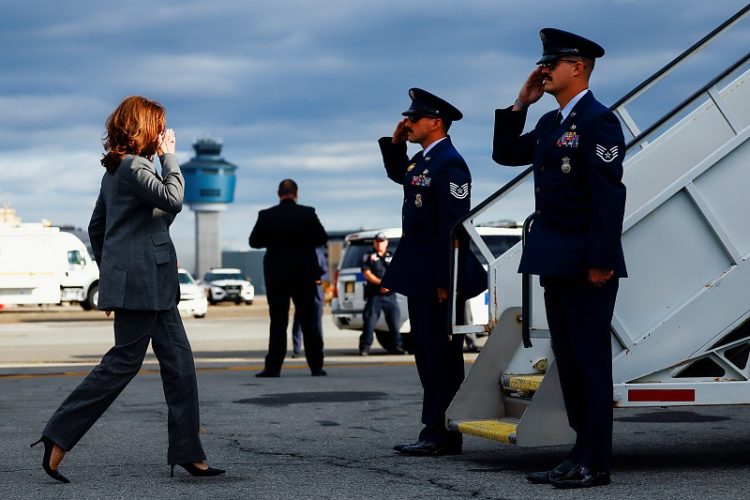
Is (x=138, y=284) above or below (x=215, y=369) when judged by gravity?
above

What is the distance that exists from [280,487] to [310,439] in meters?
2.06

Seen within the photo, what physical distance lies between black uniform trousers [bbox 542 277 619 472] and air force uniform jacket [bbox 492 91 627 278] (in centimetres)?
11

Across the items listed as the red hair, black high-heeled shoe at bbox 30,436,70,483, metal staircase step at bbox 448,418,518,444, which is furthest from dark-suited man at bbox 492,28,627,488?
black high-heeled shoe at bbox 30,436,70,483

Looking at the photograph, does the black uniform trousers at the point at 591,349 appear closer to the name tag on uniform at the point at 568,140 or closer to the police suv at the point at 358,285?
the name tag on uniform at the point at 568,140

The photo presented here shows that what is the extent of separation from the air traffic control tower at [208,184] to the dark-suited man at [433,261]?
166343 millimetres

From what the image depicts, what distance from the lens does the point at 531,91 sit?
640cm

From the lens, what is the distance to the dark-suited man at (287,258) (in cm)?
1282

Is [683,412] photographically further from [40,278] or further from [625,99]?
[40,278]

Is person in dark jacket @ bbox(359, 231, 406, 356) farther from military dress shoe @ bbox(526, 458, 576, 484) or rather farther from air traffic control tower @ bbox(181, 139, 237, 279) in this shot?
air traffic control tower @ bbox(181, 139, 237, 279)

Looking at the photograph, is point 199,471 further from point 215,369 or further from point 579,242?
point 215,369

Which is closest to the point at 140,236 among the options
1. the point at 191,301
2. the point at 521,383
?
the point at 521,383

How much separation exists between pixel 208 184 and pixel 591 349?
17798cm

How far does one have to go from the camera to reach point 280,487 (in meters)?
5.86

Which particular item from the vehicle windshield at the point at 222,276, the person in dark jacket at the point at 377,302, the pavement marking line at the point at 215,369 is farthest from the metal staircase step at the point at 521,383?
the vehicle windshield at the point at 222,276
